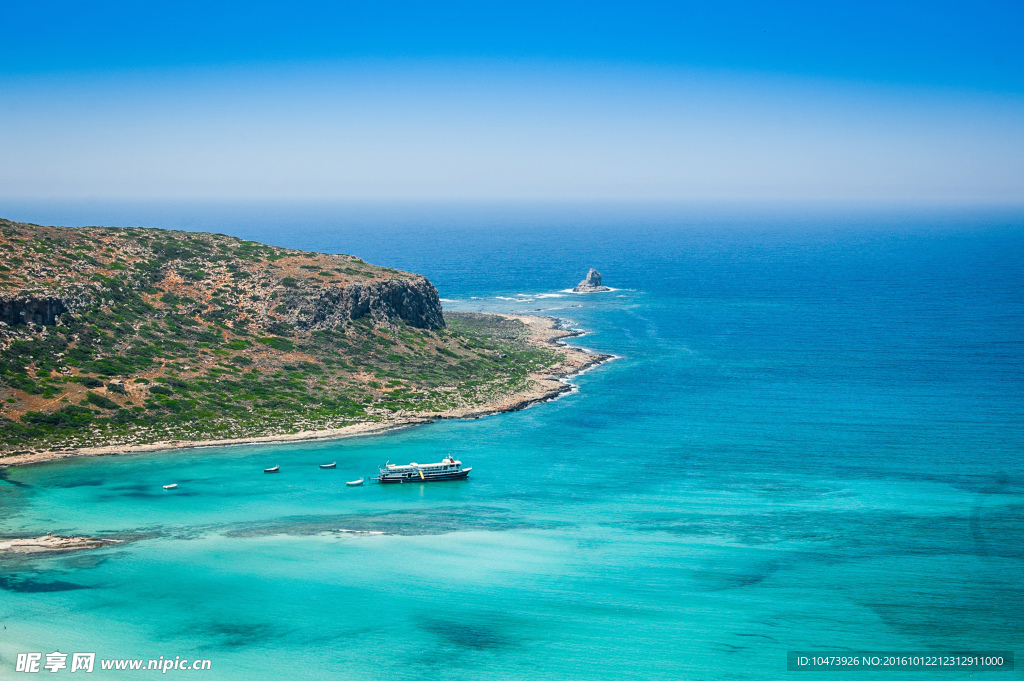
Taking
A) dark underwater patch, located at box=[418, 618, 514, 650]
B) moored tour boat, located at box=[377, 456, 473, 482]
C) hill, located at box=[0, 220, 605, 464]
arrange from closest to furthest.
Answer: dark underwater patch, located at box=[418, 618, 514, 650] < moored tour boat, located at box=[377, 456, 473, 482] < hill, located at box=[0, 220, 605, 464]

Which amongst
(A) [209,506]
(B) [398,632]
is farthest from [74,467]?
(B) [398,632]

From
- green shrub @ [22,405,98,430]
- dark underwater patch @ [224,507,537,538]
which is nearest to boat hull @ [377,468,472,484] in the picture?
dark underwater patch @ [224,507,537,538]

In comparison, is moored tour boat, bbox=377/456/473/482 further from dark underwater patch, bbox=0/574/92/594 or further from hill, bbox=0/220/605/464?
dark underwater patch, bbox=0/574/92/594

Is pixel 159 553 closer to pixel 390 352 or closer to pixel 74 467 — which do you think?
pixel 74 467

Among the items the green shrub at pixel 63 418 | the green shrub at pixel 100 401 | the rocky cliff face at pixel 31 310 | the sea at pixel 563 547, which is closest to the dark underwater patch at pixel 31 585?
the sea at pixel 563 547

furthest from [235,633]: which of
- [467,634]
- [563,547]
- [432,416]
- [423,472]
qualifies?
[432,416]

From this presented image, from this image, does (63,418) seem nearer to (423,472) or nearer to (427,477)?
(423,472)
